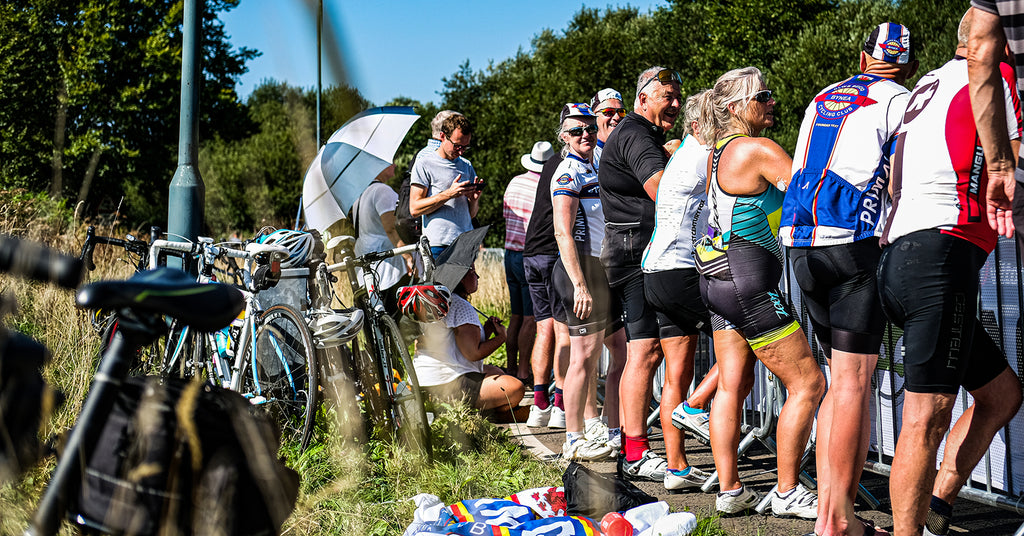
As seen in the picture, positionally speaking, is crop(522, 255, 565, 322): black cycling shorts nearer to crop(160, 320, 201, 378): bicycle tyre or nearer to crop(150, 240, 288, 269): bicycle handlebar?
crop(150, 240, 288, 269): bicycle handlebar

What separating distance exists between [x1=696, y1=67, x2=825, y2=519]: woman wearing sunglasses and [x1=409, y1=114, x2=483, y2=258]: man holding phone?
118 inches

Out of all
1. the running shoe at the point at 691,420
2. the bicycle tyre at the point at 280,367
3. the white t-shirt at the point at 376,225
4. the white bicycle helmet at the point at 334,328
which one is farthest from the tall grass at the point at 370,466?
the running shoe at the point at 691,420

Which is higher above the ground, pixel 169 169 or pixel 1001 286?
pixel 169 169

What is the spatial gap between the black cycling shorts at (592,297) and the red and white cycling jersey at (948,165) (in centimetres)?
213

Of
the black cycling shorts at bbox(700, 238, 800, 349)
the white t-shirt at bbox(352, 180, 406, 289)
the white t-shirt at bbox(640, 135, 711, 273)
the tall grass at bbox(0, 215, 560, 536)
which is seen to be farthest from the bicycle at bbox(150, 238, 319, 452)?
the black cycling shorts at bbox(700, 238, 800, 349)

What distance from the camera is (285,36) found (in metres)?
0.66

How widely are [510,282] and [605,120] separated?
2327 millimetres

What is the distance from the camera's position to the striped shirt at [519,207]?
23.2ft

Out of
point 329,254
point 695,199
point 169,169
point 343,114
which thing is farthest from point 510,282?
point 169,169

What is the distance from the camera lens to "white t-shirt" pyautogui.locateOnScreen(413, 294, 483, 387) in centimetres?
538

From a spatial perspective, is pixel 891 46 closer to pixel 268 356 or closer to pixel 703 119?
pixel 703 119

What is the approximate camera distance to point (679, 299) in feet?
13.6

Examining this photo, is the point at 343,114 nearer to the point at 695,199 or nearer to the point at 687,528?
the point at 687,528

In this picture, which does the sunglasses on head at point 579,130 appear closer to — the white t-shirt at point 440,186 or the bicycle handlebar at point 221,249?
the white t-shirt at point 440,186
